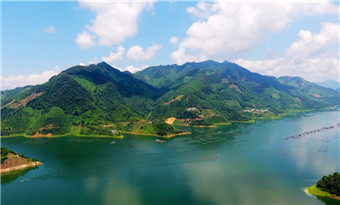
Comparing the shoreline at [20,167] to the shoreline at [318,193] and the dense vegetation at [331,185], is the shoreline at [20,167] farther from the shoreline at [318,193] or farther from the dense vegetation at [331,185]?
the dense vegetation at [331,185]

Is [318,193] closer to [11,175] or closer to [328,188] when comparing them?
[328,188]

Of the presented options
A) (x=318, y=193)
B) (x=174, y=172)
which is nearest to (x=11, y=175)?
(x=174, y=172)

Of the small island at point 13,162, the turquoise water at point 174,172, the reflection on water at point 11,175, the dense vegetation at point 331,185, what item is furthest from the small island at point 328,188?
the small island at point 13,162

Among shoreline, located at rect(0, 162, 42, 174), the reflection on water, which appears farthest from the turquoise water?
shoreline, located at rect(0, 162, 42, 174)

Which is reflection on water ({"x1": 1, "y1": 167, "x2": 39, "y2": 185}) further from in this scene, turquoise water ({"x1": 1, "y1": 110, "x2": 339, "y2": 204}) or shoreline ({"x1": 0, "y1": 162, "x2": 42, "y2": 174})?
shoreline ({"x1": 0, "y1": 162, "x2": 42, "y2": 174})

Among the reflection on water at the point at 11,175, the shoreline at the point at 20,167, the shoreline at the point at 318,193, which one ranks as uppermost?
the shoreline at the point at 20,167

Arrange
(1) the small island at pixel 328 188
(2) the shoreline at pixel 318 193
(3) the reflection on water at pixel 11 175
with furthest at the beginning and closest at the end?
(3) the reflection on water at pixel 11 175 < (1) the small island at pixel 328 188 < (2) the shoreline at pixel 318 193
